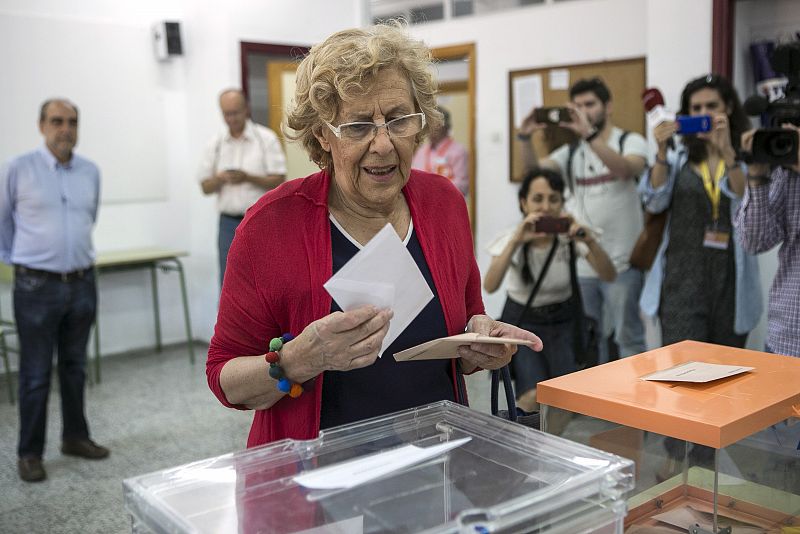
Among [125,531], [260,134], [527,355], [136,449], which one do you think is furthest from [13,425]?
[527,355]

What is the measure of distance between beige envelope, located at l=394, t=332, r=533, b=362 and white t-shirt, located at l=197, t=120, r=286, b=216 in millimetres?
4127

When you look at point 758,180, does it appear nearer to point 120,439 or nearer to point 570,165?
point 570,165

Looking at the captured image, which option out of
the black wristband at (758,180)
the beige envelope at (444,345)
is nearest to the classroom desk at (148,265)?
the black wristband at (758,180)

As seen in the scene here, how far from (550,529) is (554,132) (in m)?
4.09

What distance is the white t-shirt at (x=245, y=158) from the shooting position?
5363mm

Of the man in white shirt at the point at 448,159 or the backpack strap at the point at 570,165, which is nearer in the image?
the backpack strap at the point at 570,165

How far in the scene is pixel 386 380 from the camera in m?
1.50

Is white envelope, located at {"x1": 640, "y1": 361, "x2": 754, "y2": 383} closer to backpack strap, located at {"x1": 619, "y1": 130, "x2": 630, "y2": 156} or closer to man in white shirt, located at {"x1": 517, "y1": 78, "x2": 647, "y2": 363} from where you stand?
man in white shirt, located at {"x1": 517, "y1": 78, "x2": 647, "y2": 363}

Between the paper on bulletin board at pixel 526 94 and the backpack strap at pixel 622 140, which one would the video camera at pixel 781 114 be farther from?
the paper on bulletin board at pixel 526 94

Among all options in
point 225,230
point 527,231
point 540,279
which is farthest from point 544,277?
point 225,230

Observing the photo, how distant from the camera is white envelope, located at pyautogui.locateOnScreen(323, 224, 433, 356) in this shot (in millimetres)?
1210

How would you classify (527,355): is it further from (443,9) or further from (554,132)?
(443,9)

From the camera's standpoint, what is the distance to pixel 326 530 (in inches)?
37.5

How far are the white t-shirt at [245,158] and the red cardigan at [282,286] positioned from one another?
389 centimetres
